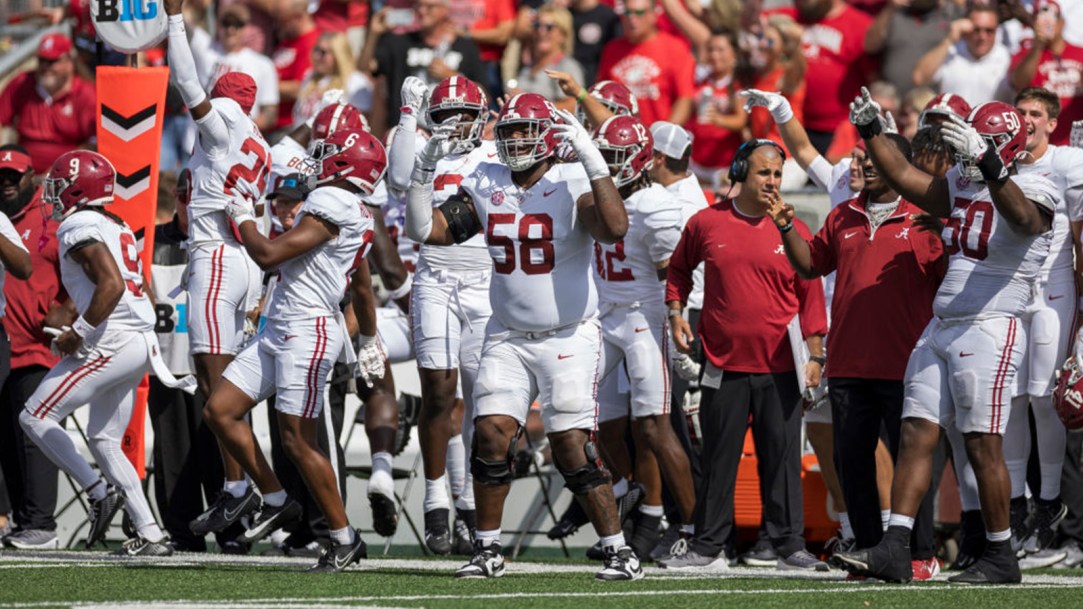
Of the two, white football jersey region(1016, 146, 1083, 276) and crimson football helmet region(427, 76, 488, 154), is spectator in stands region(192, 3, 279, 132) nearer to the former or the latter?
crimson football helmet region(427, 76, 488, 154)

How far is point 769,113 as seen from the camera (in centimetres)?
1341

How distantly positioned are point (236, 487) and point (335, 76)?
19.0 feet

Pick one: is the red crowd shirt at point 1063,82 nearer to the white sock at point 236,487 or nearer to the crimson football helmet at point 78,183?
the white sock at point 236,487

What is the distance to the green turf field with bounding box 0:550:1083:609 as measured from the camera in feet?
23.5

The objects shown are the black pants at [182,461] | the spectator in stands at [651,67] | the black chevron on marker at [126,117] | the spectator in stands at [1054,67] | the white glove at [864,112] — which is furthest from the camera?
the spectator in stands at [651,67]

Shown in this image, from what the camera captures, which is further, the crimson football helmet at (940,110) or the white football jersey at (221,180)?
the white football jersey at (221,180)

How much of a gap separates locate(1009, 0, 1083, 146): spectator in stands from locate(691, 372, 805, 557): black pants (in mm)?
3756

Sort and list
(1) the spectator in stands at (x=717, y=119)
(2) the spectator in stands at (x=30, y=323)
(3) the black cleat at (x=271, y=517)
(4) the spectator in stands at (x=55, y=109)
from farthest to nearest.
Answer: (4) the spectator in stands at (x=55, y=109)
(1) the spectator in stands at (x=717, y=119)
(2) the spectator in stands at (x=30, y=323)
(3) the black cleat at (x=271, y=517)

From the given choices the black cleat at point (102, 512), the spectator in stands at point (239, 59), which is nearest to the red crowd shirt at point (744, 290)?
the black cleat at point (102, 512)

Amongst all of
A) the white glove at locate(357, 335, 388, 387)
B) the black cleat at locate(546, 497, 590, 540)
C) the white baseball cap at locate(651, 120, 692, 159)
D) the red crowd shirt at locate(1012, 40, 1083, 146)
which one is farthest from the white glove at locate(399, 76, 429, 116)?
the red crowd shirt at locate(1012, 40, 1083, 146)

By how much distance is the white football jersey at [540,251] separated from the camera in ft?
26.6

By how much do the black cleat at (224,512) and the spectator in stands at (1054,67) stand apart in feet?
19.6

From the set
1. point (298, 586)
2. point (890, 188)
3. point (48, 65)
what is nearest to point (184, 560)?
point (298, 586)

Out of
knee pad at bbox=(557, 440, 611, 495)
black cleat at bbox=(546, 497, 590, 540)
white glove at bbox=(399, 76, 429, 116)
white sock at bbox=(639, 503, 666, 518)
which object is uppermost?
white glove at bbox=(399, 76, 429, 116)
